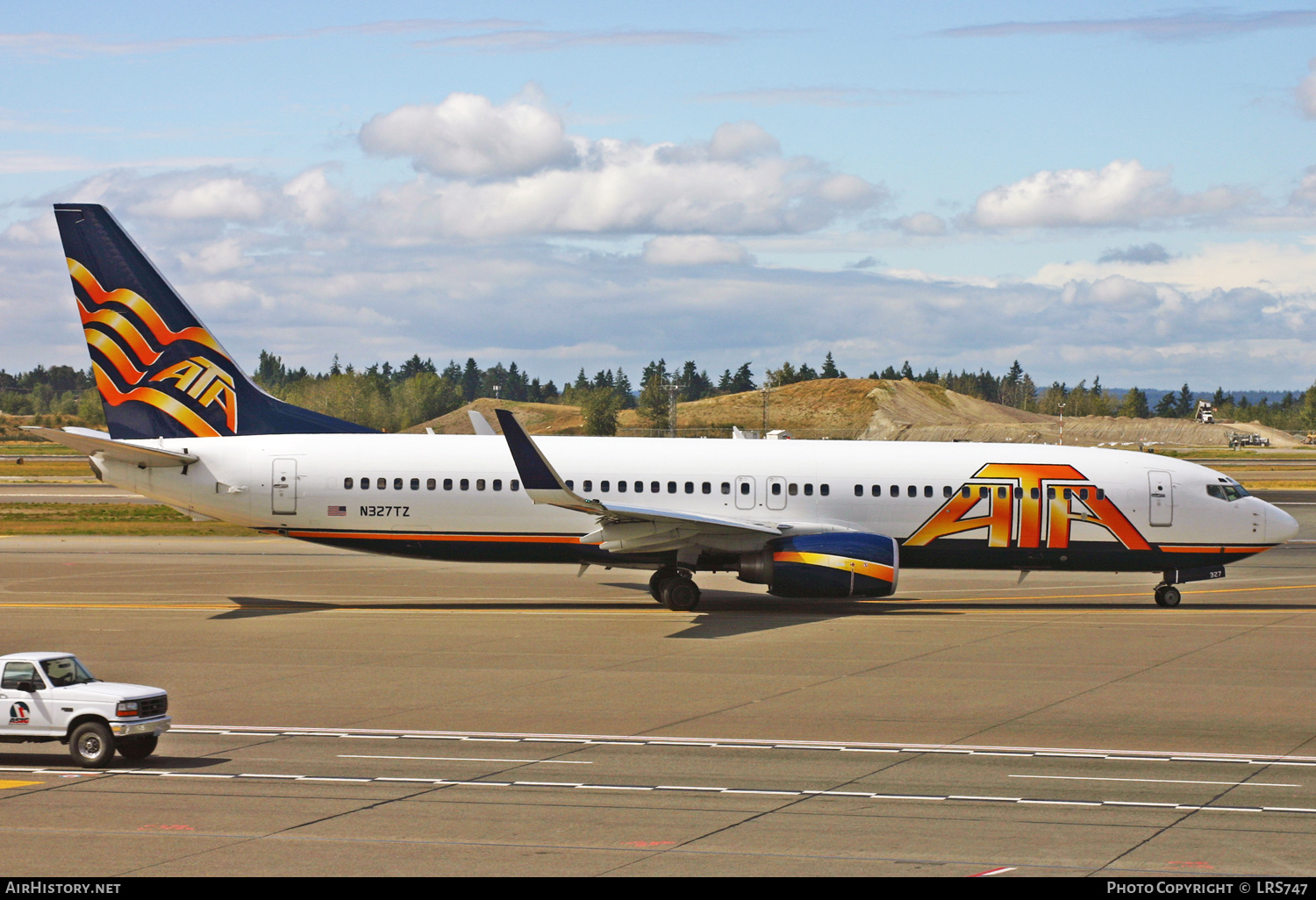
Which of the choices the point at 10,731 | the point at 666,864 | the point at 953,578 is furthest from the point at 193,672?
the point at 953,578

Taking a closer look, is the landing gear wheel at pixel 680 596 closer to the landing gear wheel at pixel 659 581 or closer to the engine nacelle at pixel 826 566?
the landing gear wheel at pixel 659 581

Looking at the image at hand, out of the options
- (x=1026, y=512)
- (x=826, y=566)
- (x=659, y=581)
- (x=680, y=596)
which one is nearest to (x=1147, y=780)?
(x=826, y=566)

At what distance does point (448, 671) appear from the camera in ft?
82.2

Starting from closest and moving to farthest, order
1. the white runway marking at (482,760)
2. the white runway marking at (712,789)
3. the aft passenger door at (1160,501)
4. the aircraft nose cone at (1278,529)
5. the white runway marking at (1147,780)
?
the white runway marking at (712,789)
the white runway marking at (1147,780)
the white runway marking at (482,760)
the aft passenger door at (1160,501)
the aircraft nose cone at (1278,529)

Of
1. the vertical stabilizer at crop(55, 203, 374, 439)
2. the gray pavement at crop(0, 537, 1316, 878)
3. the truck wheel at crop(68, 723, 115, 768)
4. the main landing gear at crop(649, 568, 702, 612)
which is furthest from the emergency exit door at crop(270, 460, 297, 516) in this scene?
the truck wheel at crop(68, 723, 115, 768)

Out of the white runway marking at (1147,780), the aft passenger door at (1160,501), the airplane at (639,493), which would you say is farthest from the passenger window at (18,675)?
the aft passenger door at (1160,501)

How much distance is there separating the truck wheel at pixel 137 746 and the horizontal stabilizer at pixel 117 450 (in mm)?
16500

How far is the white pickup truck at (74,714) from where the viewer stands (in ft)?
55.5

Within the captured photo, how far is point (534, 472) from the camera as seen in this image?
31328 millimetres

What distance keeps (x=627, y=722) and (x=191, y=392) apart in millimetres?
21399

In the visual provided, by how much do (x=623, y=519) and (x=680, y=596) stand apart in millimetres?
2839

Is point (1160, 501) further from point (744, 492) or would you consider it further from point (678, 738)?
point (678, 738)

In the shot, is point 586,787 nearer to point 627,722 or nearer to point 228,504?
point 627,722
